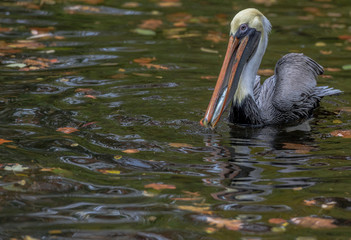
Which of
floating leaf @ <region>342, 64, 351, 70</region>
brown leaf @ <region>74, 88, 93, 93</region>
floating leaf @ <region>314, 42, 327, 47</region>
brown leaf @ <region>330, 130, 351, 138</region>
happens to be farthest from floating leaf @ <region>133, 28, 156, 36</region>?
brown leaf @ <region>330, 130, 351, 138</region>

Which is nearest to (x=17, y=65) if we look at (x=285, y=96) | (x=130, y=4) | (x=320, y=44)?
(x=285, y=96)

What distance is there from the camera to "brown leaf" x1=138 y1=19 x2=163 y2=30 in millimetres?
11211

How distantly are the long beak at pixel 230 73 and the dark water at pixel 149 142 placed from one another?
244 millimetres

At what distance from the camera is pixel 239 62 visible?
7.10 m

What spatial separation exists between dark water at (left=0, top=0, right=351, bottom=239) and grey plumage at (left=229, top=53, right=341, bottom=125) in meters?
0.19

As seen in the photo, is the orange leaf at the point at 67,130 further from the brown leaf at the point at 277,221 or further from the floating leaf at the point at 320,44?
the floating leaf at the point at 320,44

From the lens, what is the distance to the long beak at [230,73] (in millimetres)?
6707

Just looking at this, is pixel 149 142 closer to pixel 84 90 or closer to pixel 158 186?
pixel 158 186

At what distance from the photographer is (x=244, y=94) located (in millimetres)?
7348

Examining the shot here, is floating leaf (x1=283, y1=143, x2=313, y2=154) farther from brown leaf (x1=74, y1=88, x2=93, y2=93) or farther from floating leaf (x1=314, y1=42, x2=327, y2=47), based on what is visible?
floating leaf (x1=314, y1=42, x2=327, y2=47)

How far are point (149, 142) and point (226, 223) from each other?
1.96m

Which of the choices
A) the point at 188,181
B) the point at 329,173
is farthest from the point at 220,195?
the point at 329,173

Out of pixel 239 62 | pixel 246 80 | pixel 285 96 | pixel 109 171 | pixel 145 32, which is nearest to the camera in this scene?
pixel 109 171

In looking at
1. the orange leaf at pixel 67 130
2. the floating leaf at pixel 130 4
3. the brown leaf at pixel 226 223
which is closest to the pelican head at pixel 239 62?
the orange leaf at pixel 67 130
